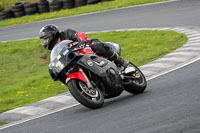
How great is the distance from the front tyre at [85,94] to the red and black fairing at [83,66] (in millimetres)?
103

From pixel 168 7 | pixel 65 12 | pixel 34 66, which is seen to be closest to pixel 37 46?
pixel 34 66

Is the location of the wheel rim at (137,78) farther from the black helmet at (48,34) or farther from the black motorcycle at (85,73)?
the black helmet at (48,34)

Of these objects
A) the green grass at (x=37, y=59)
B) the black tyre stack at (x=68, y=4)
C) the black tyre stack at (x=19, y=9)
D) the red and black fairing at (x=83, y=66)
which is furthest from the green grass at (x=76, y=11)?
the red and black fairing at (x=83, y=66)

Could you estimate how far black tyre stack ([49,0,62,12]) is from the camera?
2433 cm

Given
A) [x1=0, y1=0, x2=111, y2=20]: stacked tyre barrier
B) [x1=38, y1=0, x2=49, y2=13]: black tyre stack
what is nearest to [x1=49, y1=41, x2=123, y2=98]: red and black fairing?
[x1=0, y1=0, x2=111, y2=20]: stacked tyre barrier

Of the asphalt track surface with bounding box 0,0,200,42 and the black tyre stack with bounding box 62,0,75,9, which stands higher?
the asphalt track surface with bounding box 0,0,200,42

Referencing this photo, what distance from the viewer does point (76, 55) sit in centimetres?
641

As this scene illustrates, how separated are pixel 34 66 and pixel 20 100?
416 centimetres

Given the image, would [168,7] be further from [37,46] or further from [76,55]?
[76,55]

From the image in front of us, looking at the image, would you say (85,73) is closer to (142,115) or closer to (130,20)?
(142,115)

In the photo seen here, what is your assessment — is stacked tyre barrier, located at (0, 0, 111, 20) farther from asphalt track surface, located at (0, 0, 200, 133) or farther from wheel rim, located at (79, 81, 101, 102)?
wheel rim, located at (79, 81, 101, 102)

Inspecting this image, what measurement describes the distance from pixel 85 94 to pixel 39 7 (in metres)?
19.2

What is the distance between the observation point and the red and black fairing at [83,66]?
6414 millimetres

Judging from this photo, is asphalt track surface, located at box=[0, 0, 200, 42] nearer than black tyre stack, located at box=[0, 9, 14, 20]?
Yes
